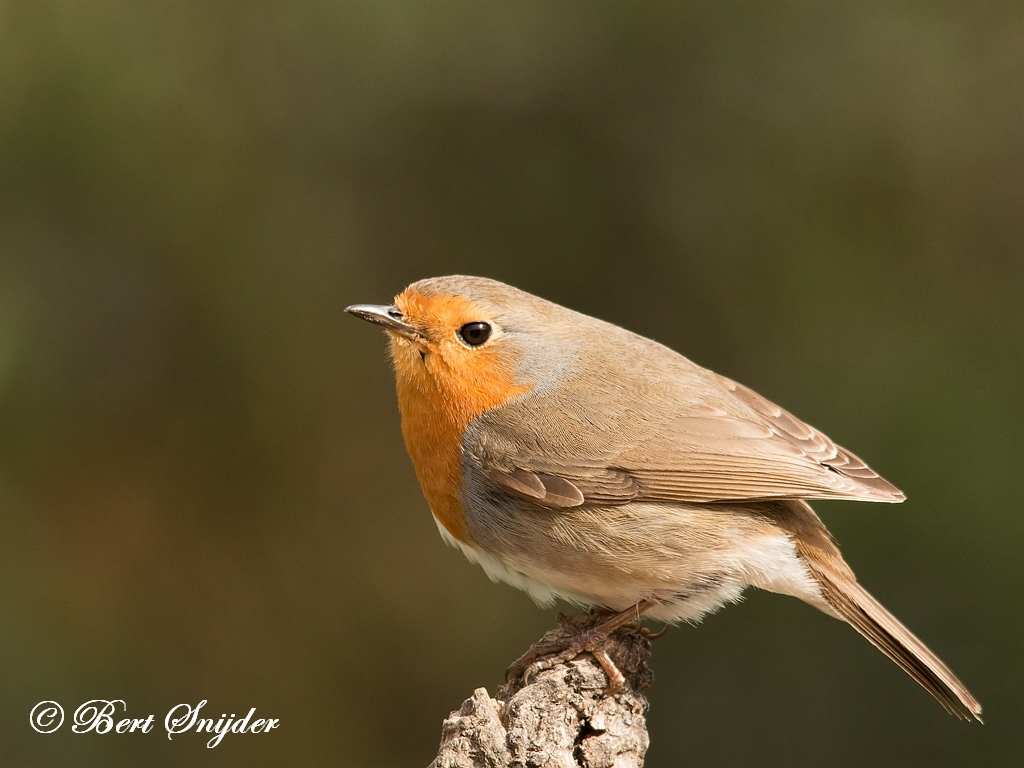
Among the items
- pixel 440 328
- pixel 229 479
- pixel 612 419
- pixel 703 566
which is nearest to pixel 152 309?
pixel 229 479

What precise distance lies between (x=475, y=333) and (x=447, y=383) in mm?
204

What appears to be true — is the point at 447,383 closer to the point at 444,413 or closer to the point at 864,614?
the point at 444,413

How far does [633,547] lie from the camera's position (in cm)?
402

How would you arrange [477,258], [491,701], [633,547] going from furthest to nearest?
[477,258] < [633,547] < [491,701]

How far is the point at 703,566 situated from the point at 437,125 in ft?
9.22

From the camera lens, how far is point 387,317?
4.25 m

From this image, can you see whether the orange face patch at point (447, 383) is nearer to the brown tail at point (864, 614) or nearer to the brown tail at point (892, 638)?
the brown tail at point (864, 614)

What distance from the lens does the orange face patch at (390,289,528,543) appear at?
4266 mm

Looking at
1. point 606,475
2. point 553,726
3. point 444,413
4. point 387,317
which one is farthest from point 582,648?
point 387,317

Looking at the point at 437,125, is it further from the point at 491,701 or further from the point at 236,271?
the point at 491,701

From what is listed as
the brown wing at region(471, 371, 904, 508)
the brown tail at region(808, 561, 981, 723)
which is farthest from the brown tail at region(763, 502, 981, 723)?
the brown wing at region(471, 371, 904, 508)

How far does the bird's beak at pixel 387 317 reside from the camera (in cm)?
422

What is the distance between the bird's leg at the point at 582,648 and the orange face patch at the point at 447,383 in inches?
19.2

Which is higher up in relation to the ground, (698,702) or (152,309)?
(152,309)
